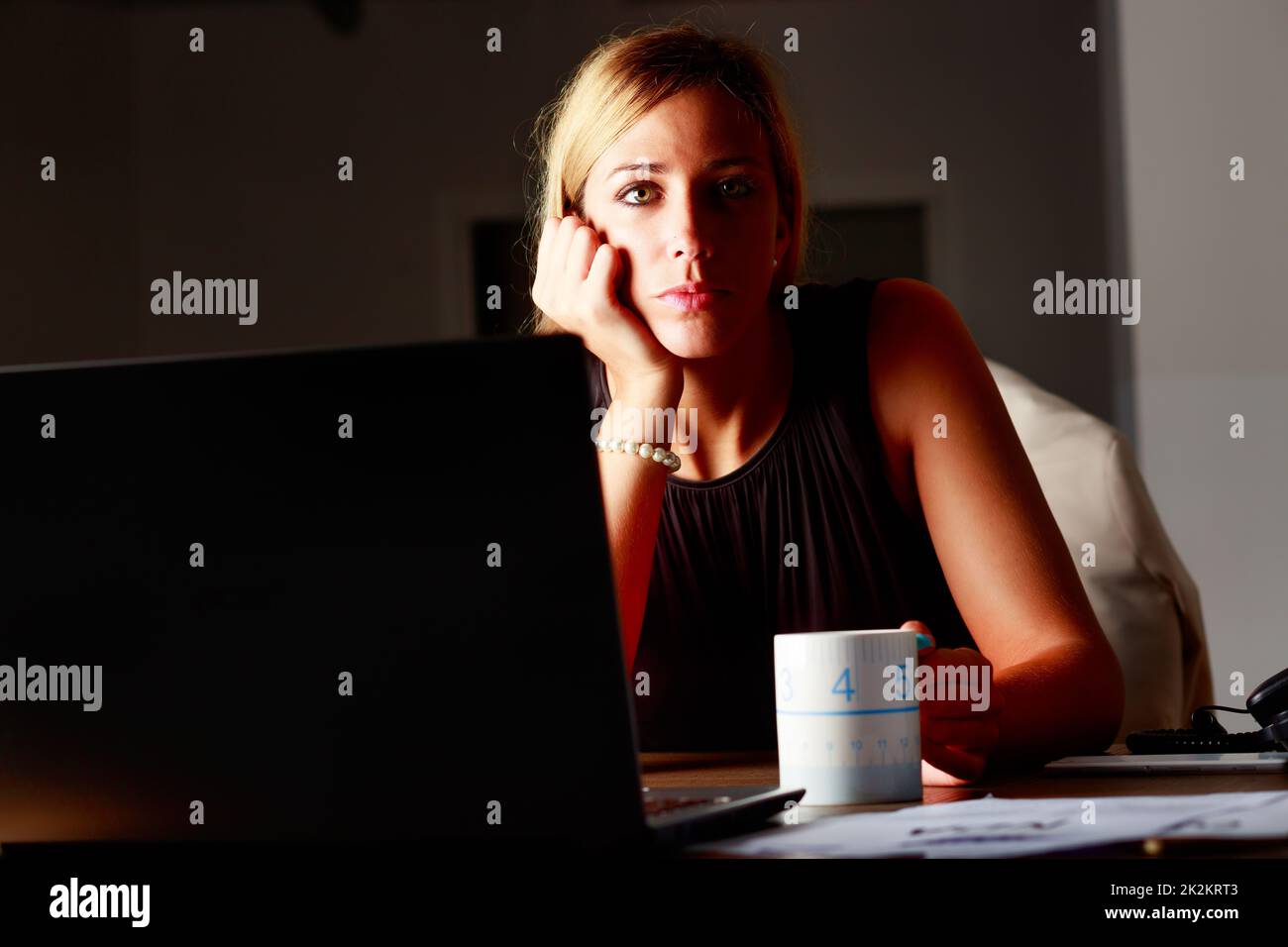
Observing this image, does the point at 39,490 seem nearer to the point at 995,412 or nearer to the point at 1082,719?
the point at 1082,719

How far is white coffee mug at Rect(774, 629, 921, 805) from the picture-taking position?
691mm

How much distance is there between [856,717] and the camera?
2.27 ft

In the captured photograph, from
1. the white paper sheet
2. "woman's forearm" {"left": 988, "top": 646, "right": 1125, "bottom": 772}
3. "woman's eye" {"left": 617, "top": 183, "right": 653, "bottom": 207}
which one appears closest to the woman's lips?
"woman's eye" {"left": 617, "top": 183, "right": 653, "bottom": 207}

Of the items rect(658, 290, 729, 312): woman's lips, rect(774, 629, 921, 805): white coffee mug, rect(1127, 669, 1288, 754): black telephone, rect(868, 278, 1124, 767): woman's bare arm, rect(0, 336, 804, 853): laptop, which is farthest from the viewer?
rect(658, 290, 729, 312): woman's lips

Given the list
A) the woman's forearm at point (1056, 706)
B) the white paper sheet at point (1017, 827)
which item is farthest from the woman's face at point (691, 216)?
the white paper sheet at point (1017, 827)

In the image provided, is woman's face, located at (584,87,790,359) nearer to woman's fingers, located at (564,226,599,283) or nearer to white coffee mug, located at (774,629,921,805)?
woman's fingers, located at (564,226,599,283)

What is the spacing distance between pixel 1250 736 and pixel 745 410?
693 millimetres

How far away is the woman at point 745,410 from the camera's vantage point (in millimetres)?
1212

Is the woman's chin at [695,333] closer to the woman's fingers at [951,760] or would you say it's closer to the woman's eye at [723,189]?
the woman's eye at [723,189]

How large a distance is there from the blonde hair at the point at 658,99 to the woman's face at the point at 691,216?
0.07ft

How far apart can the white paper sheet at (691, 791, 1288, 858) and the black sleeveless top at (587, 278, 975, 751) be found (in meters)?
Answer: 0.73

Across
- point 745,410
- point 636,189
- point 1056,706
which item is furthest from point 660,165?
point 1056,706

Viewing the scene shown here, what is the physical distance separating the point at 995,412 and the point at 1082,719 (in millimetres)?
414

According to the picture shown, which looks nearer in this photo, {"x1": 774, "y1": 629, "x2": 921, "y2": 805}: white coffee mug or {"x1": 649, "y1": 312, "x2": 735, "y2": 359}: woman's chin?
{"x1": 774, "y1": 629, "x2": 921, "y2": 805}: white coffee mug
